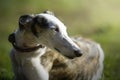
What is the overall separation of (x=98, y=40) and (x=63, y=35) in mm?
866

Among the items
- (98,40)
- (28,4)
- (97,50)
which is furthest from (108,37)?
(28,4)

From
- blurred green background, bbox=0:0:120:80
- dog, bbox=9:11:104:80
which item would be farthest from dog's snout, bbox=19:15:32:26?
blurred green background, bbox=0:0:120:80

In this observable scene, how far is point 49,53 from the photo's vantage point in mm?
2244

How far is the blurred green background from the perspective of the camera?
281 centimetres

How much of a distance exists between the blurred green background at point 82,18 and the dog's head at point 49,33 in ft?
2.36

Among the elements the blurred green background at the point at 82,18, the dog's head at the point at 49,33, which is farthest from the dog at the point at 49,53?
the blurred green background at the point at 82,18

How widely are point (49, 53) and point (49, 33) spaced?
235 millimetres

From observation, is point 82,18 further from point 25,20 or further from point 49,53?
point 25,20

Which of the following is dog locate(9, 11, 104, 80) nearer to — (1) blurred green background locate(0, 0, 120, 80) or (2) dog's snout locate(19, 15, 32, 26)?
(2) dog's snout locate(19, 15, 32, 26)

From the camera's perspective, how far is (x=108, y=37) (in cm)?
290

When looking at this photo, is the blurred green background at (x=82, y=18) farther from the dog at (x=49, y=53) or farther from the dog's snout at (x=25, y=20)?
the dog's snout at (x=25, y=20)

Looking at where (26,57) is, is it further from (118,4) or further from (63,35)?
(118,4)

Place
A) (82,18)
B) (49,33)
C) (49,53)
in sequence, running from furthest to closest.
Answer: (82,18) < (49,53) < (49,33)

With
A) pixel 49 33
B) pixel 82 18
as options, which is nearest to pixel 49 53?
pixel 49 33
